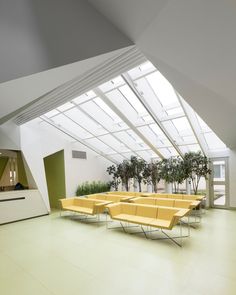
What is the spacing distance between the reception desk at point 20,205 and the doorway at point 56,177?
5.82 ft

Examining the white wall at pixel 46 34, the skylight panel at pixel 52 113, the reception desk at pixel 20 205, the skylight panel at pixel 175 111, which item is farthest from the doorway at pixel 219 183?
the white wall at pixel 46 34

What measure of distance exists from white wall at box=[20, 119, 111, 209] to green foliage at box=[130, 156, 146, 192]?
2347 millimetres

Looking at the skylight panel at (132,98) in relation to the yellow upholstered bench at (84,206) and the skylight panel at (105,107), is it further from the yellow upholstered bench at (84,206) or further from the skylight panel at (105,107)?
the yellow upholstered bench at (84,206)

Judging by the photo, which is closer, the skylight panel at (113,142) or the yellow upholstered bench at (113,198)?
the yellow upholstered bench at (113,198)

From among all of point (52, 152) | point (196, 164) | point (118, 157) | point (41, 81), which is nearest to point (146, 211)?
point (196, 164)

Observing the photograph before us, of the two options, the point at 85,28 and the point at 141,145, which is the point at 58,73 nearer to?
the point at 85,28

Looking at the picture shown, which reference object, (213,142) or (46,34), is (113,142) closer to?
(213,142)

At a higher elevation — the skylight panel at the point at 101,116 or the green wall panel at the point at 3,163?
the skylight panel at the point at 101,116

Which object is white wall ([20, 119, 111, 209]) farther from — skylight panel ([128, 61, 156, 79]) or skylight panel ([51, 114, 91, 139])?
skylight panel ([128, 61, 156, 79])

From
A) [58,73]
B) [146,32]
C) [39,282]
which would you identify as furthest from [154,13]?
[39,282]

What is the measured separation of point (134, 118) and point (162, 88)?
177cm

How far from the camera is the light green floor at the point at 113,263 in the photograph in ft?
10.4

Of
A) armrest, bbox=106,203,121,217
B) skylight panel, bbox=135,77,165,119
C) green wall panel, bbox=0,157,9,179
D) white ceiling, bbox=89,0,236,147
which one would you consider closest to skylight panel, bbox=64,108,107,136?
skylight panel, bbox=135,77,165,119

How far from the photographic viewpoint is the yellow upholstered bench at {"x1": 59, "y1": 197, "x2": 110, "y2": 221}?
690 centimetres
